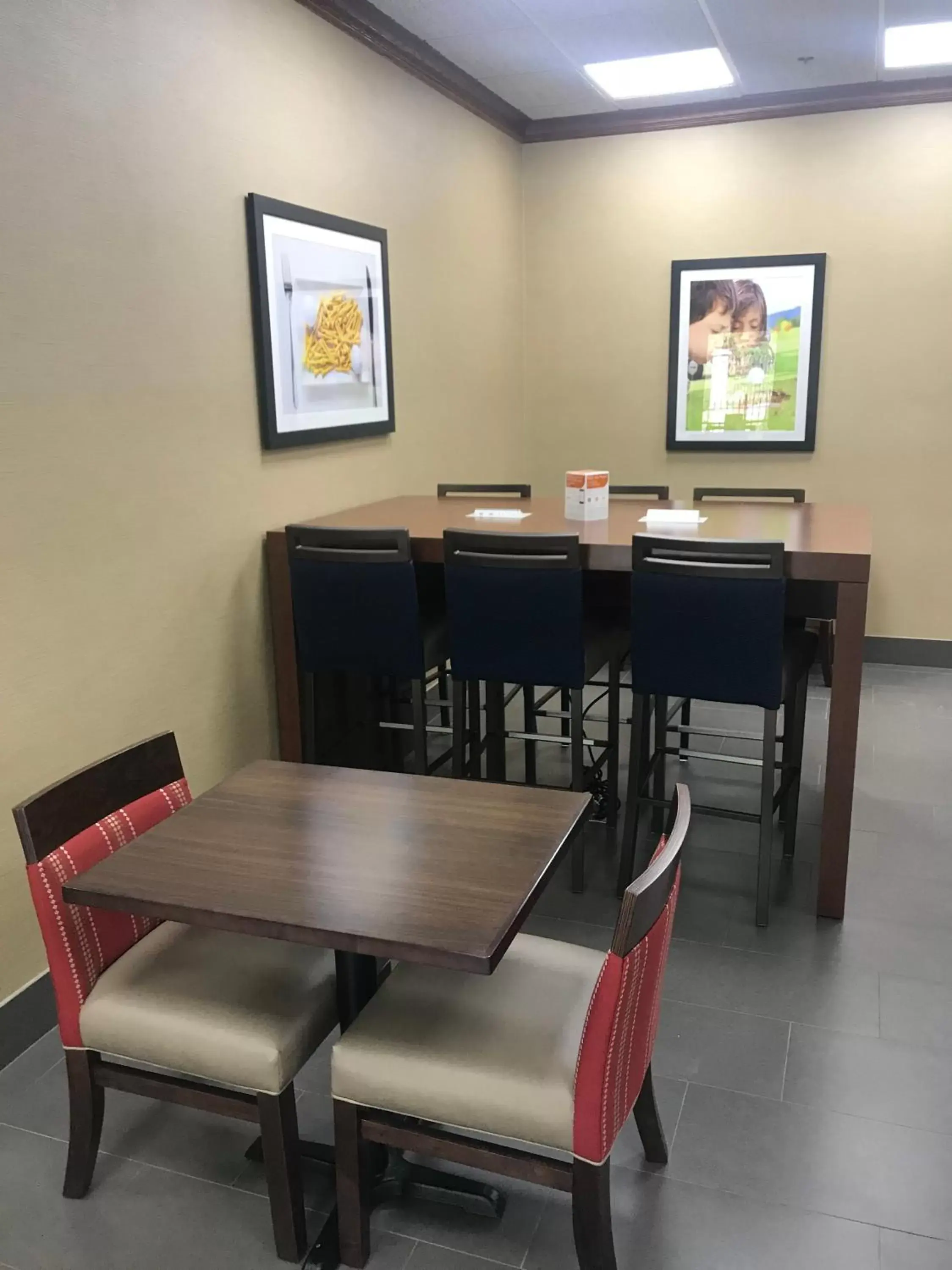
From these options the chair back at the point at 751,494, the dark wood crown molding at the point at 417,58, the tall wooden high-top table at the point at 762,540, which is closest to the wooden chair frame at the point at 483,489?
the tall wooden high-top table at the point at 762,540

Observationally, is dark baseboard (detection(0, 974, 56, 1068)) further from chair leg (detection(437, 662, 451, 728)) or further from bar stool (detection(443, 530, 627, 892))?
chair leg (detection(437, 662, 451, 728))

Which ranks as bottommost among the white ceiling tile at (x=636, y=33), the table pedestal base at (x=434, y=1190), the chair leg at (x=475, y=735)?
the table pedestal base at (x=434, y=1190)

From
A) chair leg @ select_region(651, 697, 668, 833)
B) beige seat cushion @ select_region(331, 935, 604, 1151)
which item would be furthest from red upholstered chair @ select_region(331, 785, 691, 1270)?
chair leg @ select_region(651, 697, 668, 833)

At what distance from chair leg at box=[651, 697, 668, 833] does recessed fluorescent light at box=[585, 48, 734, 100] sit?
9.01 ft

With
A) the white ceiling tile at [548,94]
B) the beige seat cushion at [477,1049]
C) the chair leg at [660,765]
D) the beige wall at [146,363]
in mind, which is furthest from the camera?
→ the white ceiling tile at [548,94]

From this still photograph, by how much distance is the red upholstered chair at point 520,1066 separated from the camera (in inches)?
55.8

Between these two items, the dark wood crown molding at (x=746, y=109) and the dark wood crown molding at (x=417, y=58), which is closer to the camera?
the dark wood crown molding at (x=417, y=58)

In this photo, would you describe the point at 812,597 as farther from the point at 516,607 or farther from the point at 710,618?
the point at 516,607

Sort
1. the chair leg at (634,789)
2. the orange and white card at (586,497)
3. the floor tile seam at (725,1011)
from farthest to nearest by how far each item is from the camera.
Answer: the orange and white card at (586,497)
the chair leg at (634,789)
the floor tile seam at (725,1011)

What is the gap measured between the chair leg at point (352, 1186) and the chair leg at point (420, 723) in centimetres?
144

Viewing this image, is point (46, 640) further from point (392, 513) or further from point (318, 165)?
point (318, 165)

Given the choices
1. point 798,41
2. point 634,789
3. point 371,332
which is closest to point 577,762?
point 634,789

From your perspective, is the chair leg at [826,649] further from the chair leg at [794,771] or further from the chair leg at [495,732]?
the chair leg at [495,732]

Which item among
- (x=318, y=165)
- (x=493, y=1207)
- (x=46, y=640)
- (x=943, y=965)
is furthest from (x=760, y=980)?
(x=318, y=165)
